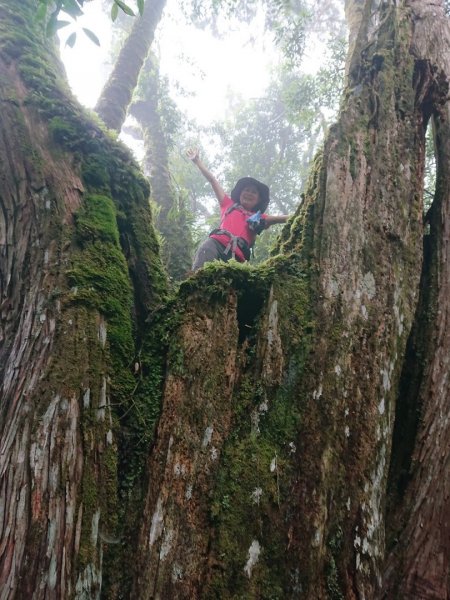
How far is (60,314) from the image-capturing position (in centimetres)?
241

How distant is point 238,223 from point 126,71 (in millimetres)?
3071

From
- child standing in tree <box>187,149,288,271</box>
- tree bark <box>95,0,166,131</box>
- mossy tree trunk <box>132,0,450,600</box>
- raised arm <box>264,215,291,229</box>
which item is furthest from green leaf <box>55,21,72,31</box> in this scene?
tree bark <box>95,0,166,131</box>

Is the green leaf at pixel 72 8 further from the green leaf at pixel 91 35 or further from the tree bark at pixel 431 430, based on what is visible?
the tree bark at pixel 431 430

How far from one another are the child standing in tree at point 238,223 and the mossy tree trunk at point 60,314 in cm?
185

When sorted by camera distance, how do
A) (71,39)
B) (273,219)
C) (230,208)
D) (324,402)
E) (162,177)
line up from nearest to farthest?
(324,402) < (71,39) < (273,219) < (230,208) < (162,177)

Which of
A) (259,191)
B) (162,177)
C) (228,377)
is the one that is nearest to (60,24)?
(228,377)

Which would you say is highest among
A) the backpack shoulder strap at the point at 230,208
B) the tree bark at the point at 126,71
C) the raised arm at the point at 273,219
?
the tree bark at the point at 126,71

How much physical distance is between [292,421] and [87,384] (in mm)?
1000

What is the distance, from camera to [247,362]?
2537 millimetres

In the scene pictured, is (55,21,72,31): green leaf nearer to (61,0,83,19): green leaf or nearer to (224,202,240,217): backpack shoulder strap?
(61,0,83,19): green leaf

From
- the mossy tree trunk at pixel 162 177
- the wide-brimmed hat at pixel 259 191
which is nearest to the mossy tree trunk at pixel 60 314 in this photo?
the mossy tree trunk at pixel 162 177

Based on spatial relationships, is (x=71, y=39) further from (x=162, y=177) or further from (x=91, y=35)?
(x=162, y=177)

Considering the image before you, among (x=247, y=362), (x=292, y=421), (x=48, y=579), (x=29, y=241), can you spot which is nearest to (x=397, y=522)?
(x=292, y=421)

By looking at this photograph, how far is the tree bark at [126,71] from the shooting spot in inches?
251
